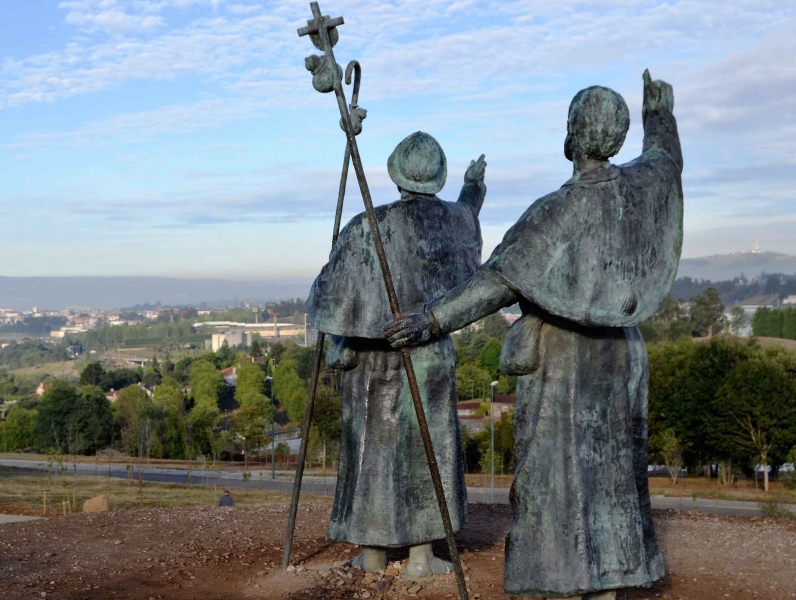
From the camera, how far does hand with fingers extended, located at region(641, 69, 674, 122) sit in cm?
542

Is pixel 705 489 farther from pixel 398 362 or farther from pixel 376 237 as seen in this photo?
pixel 376 237

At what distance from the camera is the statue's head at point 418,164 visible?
8070 millimetres

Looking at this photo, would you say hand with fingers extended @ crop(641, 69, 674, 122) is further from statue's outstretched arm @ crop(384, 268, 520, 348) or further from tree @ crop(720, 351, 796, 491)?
tree @ crop(720, 351, 796, 491)

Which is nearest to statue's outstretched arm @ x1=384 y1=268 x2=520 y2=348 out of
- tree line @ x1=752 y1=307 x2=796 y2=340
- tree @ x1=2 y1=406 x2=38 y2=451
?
tree @ x1=2 y1=406 x2=38 y2=451

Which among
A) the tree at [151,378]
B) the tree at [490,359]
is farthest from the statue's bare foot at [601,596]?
the tree at [151,378]

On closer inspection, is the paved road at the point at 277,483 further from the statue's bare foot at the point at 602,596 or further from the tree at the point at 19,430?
the tree at the point at 19,430

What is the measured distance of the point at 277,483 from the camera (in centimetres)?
4475

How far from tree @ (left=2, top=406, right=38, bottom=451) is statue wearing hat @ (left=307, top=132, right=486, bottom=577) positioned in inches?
3066

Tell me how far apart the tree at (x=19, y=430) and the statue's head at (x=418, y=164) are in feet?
257

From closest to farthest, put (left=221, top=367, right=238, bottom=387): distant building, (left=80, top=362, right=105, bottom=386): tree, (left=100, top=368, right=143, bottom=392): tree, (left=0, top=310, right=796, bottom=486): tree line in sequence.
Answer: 1. (left=0, top=310, right=796, bottom=486): tree line
2. (left=80, top=362, right=105, bottom=386): tree
3. (left=100, top=368, right=143, bottom=392): tree
4. (left=221, top=367, right=238, bottom=387): distant building

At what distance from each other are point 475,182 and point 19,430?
80.8 m

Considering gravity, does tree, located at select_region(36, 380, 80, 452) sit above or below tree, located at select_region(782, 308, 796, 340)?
below

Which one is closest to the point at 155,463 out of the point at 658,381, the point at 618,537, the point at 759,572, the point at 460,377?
Answer: the point at 658,381

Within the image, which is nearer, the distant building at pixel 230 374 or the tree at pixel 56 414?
the tree at pixel 56 414
